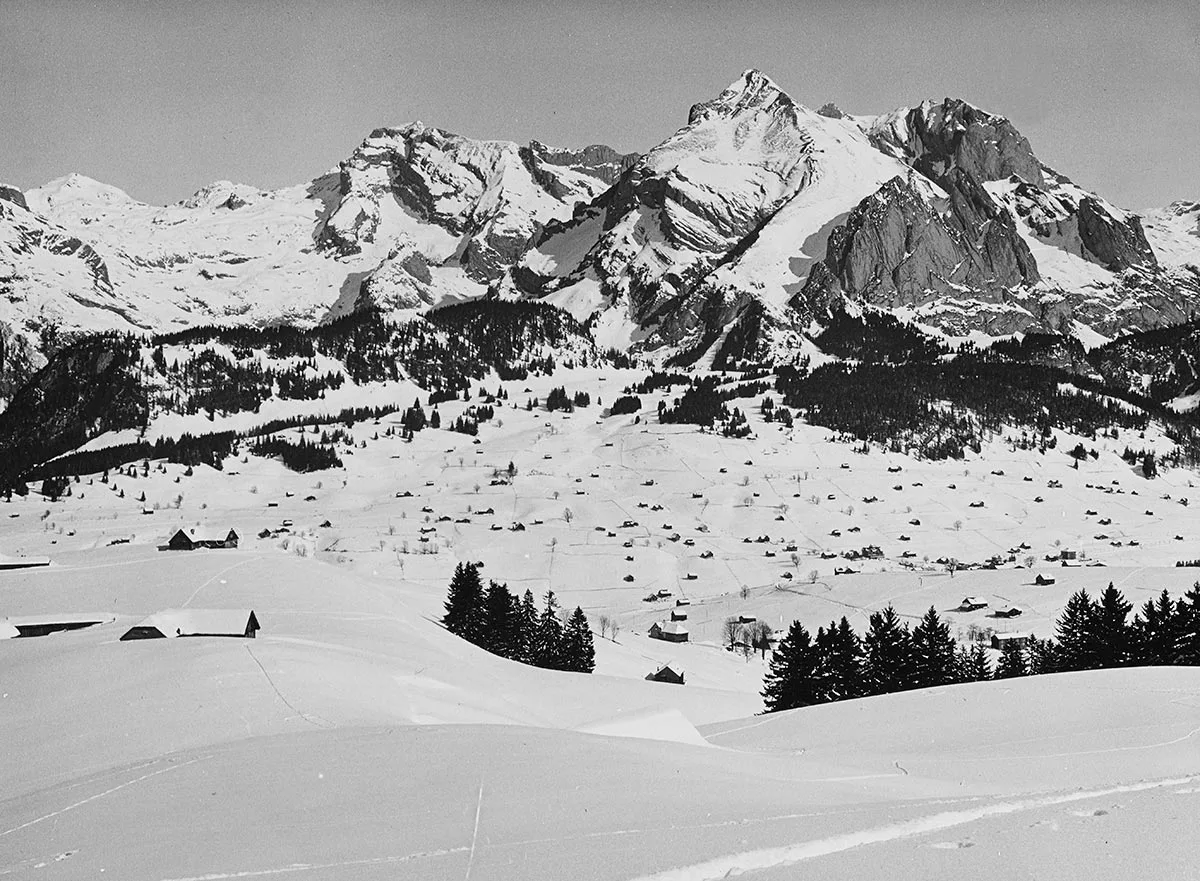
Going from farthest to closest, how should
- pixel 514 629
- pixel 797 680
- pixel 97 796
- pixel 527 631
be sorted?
pixel 527 631 < pixel 514 629 < pixel 797 680 < pixel 97 796

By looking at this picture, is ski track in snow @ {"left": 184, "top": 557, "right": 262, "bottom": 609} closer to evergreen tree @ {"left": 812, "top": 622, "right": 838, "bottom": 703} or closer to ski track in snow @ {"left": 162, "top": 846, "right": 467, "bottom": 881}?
evergreen tree @ {"left": 812, "top": 622, "right": 838, "bottom": 703}

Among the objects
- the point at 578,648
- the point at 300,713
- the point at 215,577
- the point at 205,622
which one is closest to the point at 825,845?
the point at 300,713

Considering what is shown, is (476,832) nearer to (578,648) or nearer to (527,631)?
(578,648)

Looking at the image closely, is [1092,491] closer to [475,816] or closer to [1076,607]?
[1076,607]

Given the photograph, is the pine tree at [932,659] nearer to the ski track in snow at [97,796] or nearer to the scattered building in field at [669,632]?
the ski track in snow at [97,796]

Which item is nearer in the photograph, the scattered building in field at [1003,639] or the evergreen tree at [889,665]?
the evergreen tree at [889,665]

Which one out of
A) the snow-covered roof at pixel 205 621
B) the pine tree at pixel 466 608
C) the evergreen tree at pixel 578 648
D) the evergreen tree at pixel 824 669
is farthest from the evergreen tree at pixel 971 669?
the snow-covered roof at pixel 205 621

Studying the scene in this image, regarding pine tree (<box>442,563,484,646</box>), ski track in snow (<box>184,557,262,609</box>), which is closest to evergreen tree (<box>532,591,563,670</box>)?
pine tree (<box>442,563,484,646</box>)
